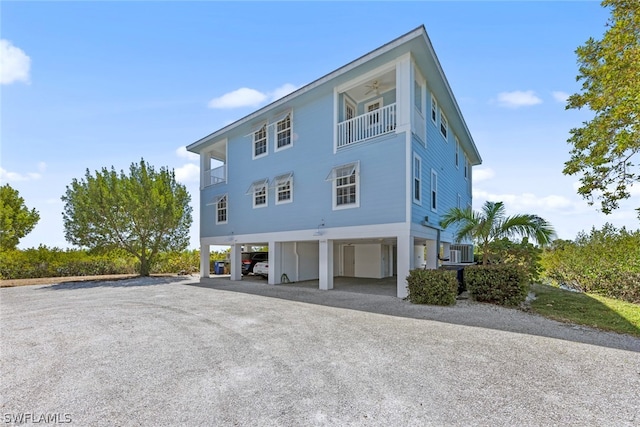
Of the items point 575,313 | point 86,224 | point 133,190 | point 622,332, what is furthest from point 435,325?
point 86,224

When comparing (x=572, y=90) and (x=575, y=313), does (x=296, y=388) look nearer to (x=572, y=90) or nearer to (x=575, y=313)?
(x=575, y=313)

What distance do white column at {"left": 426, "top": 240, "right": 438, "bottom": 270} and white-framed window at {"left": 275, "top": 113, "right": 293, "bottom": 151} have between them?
26.9 ft

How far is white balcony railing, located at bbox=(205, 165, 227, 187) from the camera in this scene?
1901cm

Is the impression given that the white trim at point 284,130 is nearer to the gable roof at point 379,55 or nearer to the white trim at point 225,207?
the gable roof at point 379,55

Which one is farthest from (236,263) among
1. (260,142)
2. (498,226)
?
(498,226)

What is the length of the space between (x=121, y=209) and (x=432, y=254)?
18.0 m

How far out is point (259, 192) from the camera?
16.2 m

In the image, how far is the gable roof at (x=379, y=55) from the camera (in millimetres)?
10188

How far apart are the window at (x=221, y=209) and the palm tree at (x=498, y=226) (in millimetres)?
13095

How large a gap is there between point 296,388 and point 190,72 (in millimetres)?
12589

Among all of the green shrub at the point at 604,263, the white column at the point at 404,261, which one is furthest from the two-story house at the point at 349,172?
the green shrub at the point at 604,263

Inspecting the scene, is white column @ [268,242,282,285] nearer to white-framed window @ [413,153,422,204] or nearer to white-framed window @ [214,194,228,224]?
white-framed window @ [214,194,228,224]

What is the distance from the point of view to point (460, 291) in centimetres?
1105

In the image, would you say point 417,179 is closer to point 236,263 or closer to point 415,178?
point 415,178
